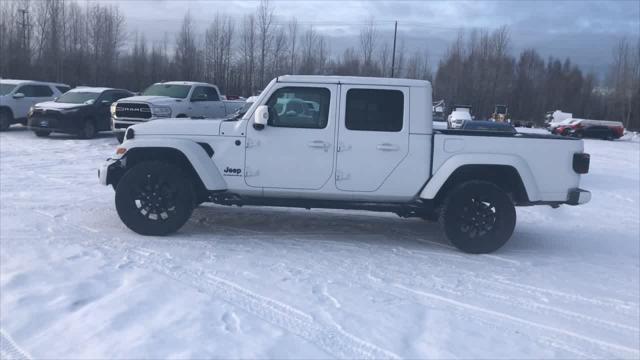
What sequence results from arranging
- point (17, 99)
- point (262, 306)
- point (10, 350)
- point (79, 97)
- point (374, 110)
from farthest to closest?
point (17, 99), point (79, 97), point (374, 110), point (262, 306), point (10, 350)

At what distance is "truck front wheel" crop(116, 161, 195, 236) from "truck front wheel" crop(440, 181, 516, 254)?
3.08 meters

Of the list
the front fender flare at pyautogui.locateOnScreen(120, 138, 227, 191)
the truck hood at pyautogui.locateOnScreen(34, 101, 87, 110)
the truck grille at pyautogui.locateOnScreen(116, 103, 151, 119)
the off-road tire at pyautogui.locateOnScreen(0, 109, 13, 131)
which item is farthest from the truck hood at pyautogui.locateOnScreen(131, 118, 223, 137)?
the off-road tire at pyautogui.locateOnScreen(0, 109, 13, 131)

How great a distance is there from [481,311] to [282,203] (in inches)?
113

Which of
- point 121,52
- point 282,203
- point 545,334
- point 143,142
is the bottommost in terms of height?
point 545,334

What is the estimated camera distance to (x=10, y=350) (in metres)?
4.23

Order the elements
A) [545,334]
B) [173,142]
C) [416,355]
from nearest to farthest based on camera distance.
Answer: [416,355] → [545,334] → [173,142]

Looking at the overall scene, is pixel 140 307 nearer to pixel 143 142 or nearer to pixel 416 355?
pixel 416 355

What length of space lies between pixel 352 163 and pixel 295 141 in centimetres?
71

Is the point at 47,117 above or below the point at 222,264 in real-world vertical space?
above

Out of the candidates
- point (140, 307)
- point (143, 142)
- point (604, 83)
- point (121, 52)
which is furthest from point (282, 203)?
point (604, 83)

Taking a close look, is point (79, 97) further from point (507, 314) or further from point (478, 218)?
point (507, 314)

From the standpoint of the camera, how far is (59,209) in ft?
28.7

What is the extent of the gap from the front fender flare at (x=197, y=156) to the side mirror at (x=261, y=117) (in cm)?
71

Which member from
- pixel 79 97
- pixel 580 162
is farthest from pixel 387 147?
pixel 79 97
